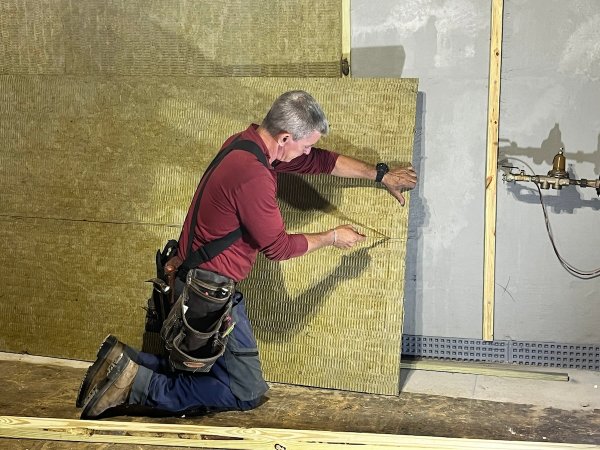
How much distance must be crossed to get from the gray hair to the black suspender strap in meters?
0.12

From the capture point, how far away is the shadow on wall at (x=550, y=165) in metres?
3.51

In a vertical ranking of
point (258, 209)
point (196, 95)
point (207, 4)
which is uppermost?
point (207, 4)

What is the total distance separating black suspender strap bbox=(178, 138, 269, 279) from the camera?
9.66 feet

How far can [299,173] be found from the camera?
3.37 m

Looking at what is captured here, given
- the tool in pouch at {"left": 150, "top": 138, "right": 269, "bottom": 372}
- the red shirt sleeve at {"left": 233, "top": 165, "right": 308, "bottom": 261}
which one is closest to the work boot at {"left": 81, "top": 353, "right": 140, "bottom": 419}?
the tool in pouch at {"left": 150, "top": 138, "right": 269, "bottom": 372}

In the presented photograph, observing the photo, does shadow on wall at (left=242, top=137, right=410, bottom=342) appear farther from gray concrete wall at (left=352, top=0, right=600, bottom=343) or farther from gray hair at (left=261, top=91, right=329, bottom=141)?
gray hair at (left=261, top=91, right=329, bottom=141)

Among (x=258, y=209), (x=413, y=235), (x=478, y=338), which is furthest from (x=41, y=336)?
(x=478, y=338)

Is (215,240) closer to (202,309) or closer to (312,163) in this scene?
(202,309)

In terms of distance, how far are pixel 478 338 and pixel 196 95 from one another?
1708mm

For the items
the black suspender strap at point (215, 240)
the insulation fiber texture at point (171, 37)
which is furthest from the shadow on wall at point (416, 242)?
the black suspender strap at point (215, 240)

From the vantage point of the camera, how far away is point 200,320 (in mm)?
3029

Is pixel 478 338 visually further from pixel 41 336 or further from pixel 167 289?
pixel 41 336

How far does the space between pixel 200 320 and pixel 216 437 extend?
1.42 ft

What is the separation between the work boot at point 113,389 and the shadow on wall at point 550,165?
180 cm
